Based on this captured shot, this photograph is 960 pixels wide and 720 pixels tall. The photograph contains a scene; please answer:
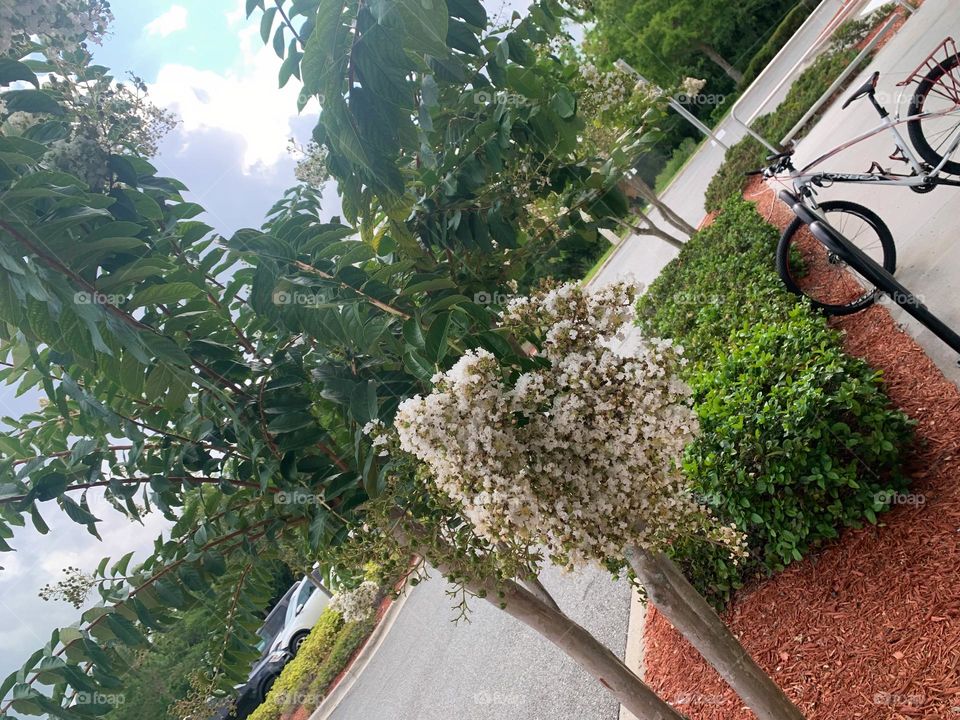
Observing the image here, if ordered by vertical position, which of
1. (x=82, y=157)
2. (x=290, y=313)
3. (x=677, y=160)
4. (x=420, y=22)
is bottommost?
(x=290, y=313)

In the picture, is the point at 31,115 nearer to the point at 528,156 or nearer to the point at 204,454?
the point at 204,454

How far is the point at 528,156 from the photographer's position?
230 cm

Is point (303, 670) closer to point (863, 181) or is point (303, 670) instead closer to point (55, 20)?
point (863, 181)

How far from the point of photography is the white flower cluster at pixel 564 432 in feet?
5.25

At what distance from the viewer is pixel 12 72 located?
1.69 metres

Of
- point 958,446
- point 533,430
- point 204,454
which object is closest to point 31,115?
point 204,454

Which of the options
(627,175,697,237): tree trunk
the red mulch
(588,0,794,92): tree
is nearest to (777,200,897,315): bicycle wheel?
the red mulch

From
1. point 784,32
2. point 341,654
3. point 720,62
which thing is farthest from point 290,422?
point 720,62

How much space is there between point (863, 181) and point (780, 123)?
27.2 ft

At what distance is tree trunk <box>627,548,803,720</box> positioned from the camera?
2387mm

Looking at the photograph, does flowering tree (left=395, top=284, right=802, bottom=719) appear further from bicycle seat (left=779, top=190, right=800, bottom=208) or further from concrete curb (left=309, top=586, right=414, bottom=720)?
concrete curb (left=309, top=586, right=414, bottom=720)

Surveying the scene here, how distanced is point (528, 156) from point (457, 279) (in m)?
0.53

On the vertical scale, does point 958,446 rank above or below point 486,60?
below

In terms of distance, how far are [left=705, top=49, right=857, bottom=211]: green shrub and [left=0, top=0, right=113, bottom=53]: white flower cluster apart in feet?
34.9
